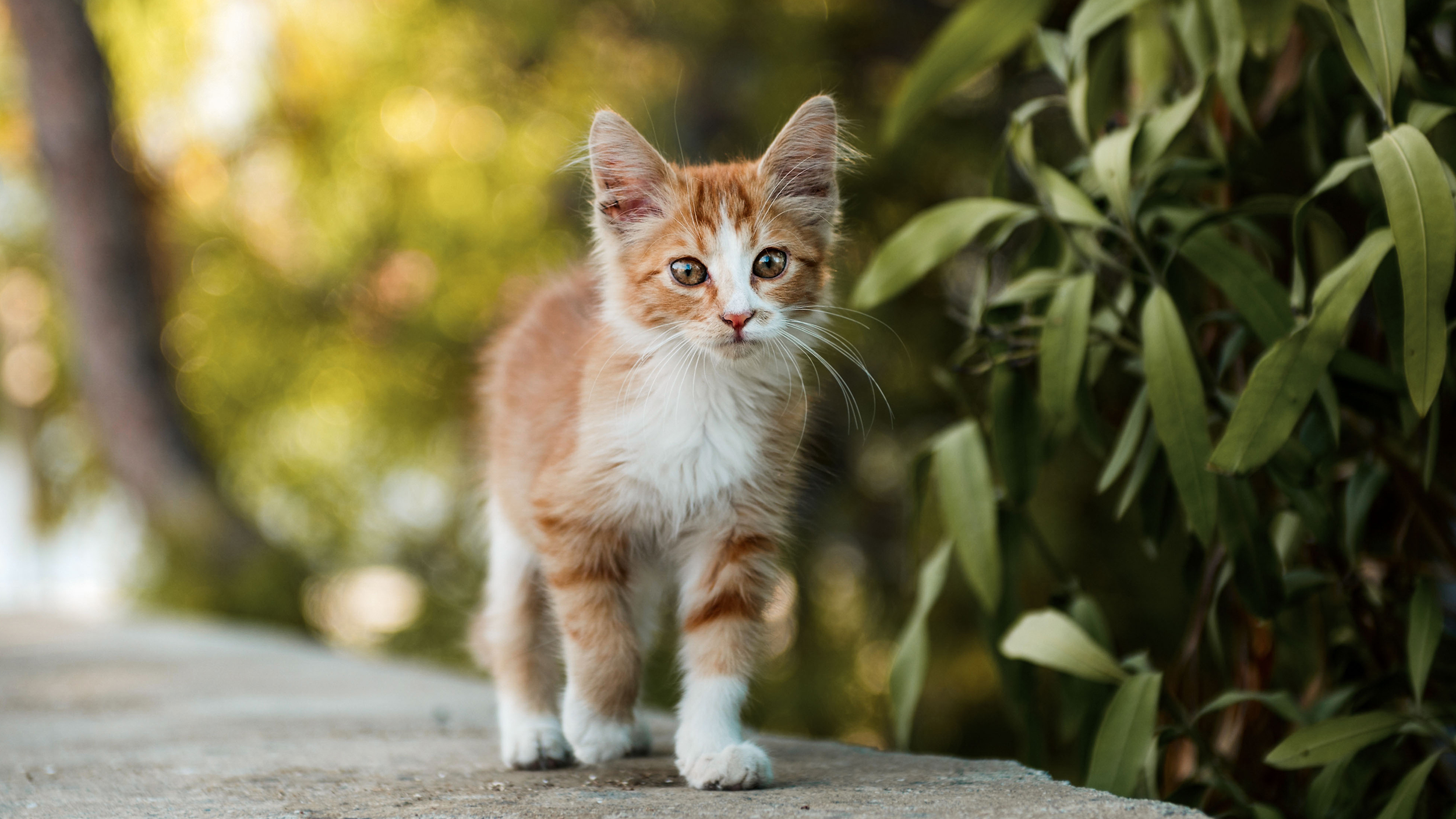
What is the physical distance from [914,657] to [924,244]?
68cm

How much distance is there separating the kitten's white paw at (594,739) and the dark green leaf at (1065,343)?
0.76 m

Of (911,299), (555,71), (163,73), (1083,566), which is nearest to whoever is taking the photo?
(1083,566)

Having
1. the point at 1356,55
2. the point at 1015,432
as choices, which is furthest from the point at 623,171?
the point at 1356,55

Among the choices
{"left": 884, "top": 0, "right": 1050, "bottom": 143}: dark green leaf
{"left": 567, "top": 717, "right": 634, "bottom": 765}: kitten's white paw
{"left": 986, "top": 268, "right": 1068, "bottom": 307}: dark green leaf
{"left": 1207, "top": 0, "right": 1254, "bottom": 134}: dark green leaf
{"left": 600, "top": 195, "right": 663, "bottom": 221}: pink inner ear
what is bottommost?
{"left": 567, "top": 717, "right": 634, "bottom": 765}: kitten's white paw

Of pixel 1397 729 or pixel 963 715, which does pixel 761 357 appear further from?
pixel 963 715

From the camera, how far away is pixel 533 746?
1692mm

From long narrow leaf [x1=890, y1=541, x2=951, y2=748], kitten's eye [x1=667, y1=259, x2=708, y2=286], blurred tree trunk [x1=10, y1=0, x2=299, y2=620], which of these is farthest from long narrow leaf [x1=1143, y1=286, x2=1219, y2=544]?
blurred tree trunk [x1=10, y1=0, x2=299, y2=620]

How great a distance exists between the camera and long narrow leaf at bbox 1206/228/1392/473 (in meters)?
1.40

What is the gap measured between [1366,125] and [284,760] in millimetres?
1881

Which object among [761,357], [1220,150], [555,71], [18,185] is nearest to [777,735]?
[761,357]

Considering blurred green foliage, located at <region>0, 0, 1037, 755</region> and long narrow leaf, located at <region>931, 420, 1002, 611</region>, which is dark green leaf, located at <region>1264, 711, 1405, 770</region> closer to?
long narrow leaf, located at <region>931, 420, 1002, 611</region>

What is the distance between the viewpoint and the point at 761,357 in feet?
5.53

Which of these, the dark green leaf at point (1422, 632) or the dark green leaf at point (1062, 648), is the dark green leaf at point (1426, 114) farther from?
the dark green leaf at point (1062, 648)

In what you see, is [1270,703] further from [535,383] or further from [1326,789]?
[535,383]
